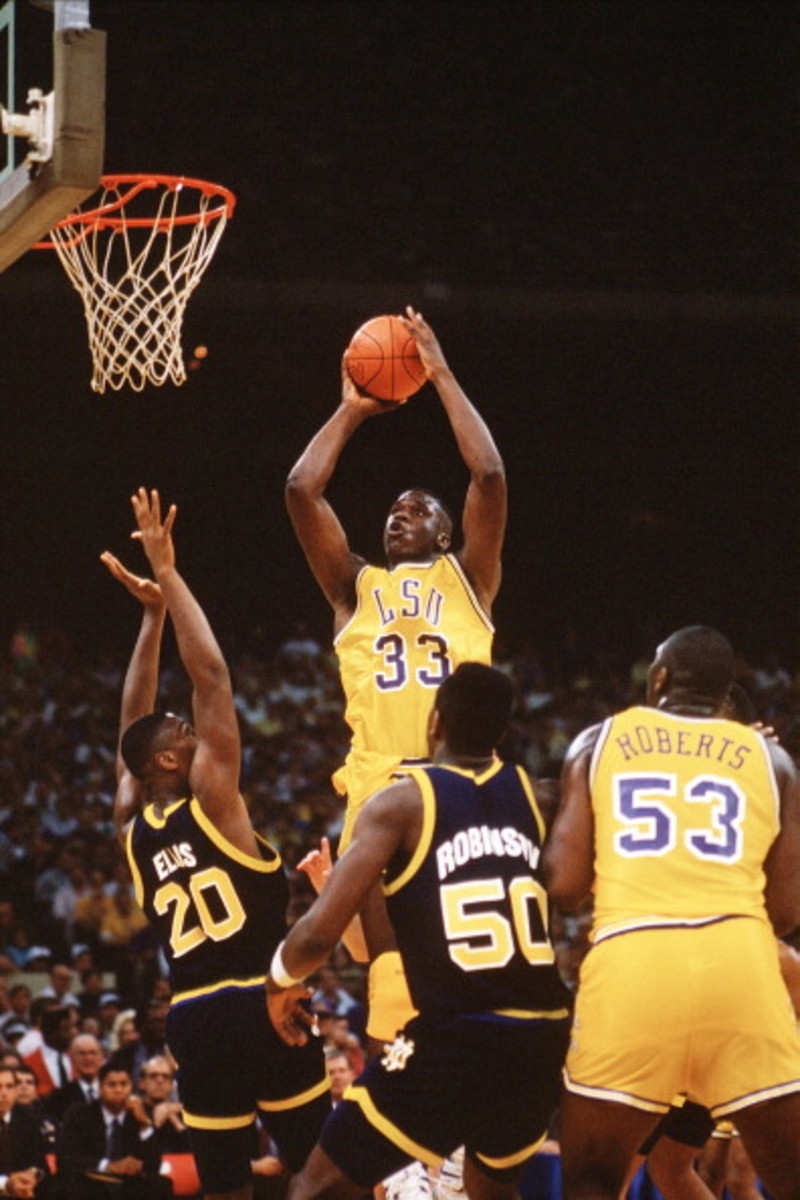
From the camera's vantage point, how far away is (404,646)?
7.38 metres

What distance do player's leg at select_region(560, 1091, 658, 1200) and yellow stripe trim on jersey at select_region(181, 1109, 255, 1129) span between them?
1.53 meters

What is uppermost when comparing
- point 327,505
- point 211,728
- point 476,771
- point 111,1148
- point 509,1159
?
point 327,505

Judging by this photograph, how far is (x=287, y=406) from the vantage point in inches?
870

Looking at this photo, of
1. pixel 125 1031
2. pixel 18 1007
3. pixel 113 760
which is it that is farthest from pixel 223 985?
pixel 113 760

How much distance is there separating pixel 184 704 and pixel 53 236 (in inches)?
458

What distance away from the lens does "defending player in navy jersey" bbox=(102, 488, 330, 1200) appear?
641 cm

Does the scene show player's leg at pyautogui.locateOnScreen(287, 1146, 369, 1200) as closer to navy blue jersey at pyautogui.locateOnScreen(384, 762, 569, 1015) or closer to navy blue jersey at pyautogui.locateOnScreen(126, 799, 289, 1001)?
navy blue jersey at pyautogui.locateOnScreen(384, 762, 569, 1015)

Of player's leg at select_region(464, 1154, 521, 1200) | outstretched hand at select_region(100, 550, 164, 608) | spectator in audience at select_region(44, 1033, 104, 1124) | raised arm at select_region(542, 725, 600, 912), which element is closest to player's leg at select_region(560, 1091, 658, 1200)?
player's leg at select_region(464, 1154, 521, 1200)

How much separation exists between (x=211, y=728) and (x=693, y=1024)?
2.23 metres

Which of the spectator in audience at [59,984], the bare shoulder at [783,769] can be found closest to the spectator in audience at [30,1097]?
the spectator in audience at [59,984]

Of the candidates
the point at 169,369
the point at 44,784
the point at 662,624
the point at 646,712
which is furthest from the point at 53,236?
the point at 662,624

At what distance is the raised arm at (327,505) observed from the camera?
7.41 m

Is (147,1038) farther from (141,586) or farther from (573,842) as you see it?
(573,842)

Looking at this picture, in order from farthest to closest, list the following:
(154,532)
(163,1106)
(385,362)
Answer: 1. (163,1106)
2. (385,362)
3. (154,532)
